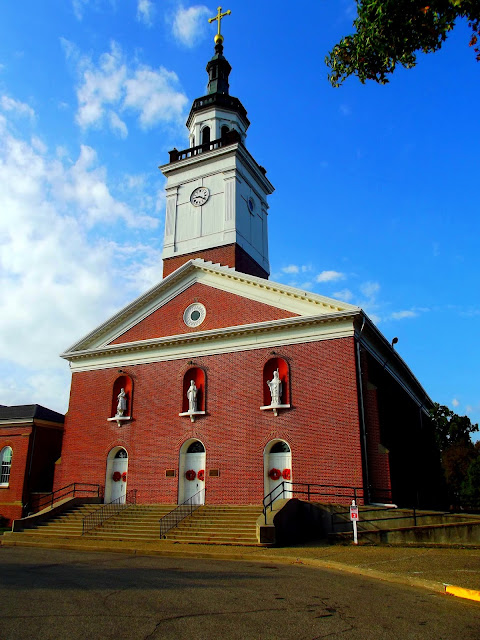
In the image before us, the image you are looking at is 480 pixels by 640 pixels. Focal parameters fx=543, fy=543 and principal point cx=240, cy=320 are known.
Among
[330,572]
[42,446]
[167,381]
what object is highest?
[167,381]

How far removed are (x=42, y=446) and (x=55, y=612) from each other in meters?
25.2

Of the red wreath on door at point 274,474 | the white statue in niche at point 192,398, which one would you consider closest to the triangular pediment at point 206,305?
the white statue in niche at point 192,398

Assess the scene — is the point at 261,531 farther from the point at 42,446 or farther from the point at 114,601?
the point at 42,446

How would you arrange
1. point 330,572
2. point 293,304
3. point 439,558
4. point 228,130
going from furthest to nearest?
point 228,130 < point 293,304 < point 439,558 < point 330,572

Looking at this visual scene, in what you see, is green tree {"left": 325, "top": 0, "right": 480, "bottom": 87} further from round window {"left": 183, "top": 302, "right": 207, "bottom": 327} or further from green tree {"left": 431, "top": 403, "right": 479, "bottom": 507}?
green tree {"left": 431, "top": 403, "right": 479, "bottom": 507}

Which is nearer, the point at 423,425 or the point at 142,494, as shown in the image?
the point at 142,494

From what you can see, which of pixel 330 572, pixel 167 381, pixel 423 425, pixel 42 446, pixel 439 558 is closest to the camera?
pixel 330 572

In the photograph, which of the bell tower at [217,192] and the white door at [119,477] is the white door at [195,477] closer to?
the white door at [119,477]

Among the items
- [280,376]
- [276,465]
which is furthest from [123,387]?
[276,465]

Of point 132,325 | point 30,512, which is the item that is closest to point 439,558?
point 132,325

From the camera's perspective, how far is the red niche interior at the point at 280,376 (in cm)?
2342

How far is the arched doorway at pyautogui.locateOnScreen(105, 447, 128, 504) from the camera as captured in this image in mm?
26016

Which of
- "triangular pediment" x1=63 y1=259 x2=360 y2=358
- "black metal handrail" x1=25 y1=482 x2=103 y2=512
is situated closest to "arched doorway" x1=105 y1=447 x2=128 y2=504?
"black metal handrail" x1=25 y1=482 x2=103 y2=512

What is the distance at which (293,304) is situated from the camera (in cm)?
2434
